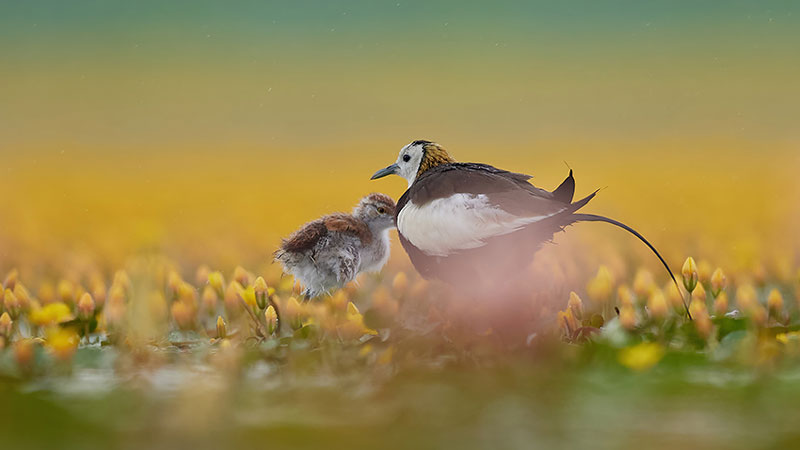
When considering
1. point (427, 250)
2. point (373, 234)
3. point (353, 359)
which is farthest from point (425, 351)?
point (373, 234)

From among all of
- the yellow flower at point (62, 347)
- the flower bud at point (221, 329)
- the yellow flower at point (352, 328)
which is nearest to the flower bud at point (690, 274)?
the yellow flower at point (352, 328)

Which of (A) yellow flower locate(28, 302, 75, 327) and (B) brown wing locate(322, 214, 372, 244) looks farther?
(B) brown wing locate(322, 214, 372, 244)

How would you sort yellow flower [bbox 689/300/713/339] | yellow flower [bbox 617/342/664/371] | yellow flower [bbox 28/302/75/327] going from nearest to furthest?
yellow flower [bbox 617/342/664/371], yellow flower [bbox 689/300/713/339], yellow flower [bbox 28/302/75/327]

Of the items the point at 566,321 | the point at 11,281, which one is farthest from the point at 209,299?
the point at 566,321

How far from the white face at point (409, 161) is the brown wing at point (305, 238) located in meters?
0.74

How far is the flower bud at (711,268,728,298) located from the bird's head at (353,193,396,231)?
249 centimetres

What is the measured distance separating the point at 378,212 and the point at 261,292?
1.76 metres

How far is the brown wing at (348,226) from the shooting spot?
677 cm

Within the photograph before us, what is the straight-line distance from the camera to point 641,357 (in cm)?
443

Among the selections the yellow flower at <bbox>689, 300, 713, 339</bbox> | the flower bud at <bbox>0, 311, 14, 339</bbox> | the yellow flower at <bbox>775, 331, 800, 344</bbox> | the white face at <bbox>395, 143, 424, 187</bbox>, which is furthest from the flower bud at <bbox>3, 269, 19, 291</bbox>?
the yellow flower at <bbox>775, 331, 800, 344</bbox>

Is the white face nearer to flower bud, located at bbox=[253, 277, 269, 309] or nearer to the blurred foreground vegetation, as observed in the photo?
the blurred foreground vegetation

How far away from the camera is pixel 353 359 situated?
4699mm

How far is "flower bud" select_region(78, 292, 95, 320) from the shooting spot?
18.2 feet

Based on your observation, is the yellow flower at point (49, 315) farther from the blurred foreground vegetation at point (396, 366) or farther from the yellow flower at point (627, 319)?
the yellow flower at point (627, 319)
